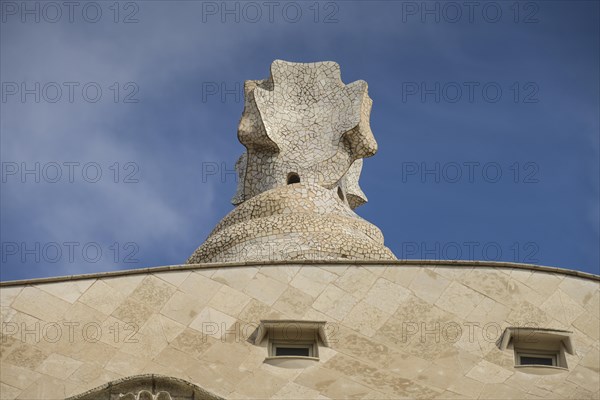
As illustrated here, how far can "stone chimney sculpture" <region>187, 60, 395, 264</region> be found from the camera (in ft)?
88.6

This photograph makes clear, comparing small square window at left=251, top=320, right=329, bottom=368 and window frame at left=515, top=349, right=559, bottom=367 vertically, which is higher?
small square window at left=251, top=320, right=329, bottom=368

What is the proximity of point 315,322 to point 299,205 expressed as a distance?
748 cm

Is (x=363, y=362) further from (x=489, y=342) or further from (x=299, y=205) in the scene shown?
(x=299, y=205)

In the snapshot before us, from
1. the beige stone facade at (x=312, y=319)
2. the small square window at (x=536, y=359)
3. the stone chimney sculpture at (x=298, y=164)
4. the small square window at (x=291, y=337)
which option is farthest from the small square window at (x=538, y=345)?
the stone chimney sculpture at (x=298, y=164)

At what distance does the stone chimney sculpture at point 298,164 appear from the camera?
27000mm

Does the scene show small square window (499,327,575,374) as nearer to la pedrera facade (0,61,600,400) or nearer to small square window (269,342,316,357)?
la pedrera facade (0,61,600,400)

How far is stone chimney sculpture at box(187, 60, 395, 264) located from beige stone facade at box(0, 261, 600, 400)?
4856mm

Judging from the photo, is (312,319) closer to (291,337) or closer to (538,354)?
(291,337)

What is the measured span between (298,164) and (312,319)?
950 cm

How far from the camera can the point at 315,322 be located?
21.1m

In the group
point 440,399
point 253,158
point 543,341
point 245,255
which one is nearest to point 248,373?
point 440,399

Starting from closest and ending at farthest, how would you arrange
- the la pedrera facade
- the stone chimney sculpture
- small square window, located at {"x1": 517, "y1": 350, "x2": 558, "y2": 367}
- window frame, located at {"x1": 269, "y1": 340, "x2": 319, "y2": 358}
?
the la pedrera facade, window frame, located at {"x1": 269, "y1": 340, "x2": 319, "y2": 358}, small square window, located at {"x1": 517, "y1": 350, "x2": 558, "y2": 367}, the stone chimney sculpture

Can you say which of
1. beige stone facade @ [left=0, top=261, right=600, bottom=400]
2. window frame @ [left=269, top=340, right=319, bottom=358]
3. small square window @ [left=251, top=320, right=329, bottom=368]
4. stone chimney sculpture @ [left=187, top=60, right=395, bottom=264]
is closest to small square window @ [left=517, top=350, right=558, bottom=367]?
beige stone facade @ [left=0, top=261, right=600, bottom=400]

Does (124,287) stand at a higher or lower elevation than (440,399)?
higher
